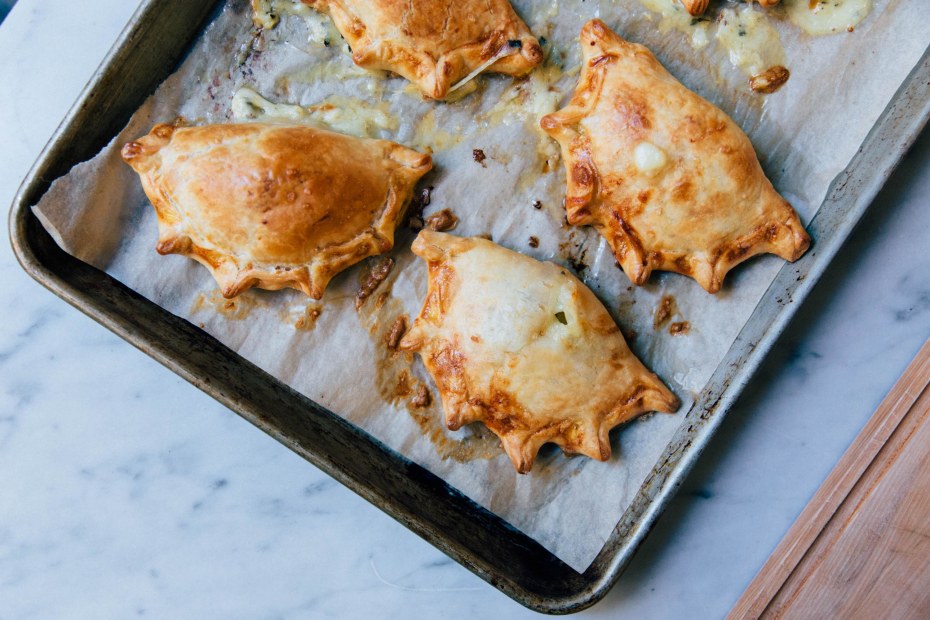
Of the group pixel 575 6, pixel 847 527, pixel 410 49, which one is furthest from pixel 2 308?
pixel 847 527

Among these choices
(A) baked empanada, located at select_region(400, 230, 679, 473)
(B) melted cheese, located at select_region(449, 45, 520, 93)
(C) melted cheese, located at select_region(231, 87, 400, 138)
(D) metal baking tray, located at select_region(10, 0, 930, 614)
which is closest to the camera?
(D) metal baking tray, located at select_region(10, 0, 930, 614)

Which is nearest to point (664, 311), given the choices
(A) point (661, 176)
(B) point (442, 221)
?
(A) point (661, 176)

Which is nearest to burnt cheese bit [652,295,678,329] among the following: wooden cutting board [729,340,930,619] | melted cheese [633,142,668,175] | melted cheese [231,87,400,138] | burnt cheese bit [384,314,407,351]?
melted cheese [633,142,668,175]

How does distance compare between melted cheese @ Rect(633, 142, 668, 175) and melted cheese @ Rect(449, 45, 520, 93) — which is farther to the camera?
melted cheese @ Rect(449, 45, 520, 93)

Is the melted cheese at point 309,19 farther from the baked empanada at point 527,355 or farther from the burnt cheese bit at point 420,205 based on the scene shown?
the baked empanada at point 527,355

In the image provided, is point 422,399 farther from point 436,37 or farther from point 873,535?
point 873,535

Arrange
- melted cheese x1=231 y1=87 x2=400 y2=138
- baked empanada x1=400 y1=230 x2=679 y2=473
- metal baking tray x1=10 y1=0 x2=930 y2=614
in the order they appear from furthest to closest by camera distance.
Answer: melted cheese x1=231 y1=87 x2=400 y2=138, baked empanada x1=400 y1=230 x2=679 y2=473, metal baking tray x1=10 y1=0 x2=930 y2=614

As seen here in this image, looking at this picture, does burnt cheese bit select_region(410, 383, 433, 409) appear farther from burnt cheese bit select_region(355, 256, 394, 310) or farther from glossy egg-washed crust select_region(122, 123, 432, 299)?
glossy egg-washed crust select_region(122, 123, 432, 299)

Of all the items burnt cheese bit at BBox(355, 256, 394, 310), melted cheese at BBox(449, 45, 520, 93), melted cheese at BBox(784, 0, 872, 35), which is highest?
melted cheese at BBox(784, 0, 872, 35)
